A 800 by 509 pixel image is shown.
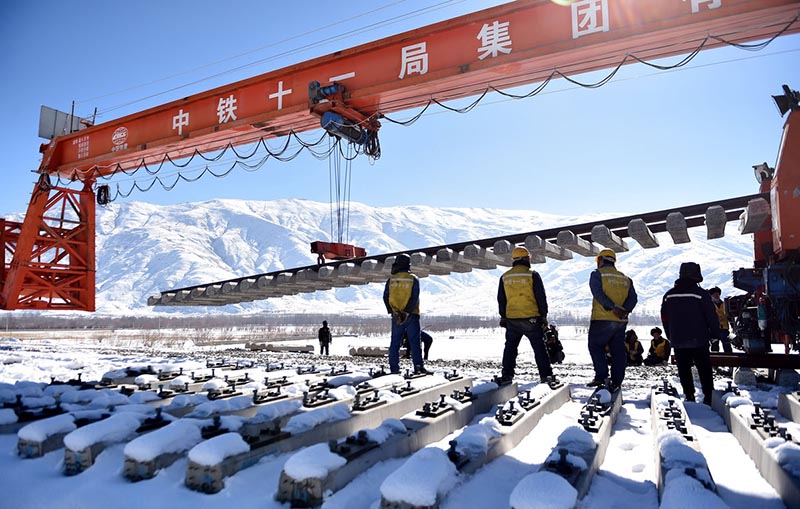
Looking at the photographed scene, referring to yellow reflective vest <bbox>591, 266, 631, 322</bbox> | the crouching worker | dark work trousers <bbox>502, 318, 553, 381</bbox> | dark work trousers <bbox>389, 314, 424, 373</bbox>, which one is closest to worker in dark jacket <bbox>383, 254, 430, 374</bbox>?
dark work trousers <bbox>389, 314, 424, 373</bbox>

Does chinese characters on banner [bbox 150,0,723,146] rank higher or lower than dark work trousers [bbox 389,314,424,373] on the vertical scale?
higher

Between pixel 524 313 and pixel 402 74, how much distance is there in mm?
3944

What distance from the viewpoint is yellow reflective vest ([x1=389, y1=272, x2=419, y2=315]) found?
7059 mm

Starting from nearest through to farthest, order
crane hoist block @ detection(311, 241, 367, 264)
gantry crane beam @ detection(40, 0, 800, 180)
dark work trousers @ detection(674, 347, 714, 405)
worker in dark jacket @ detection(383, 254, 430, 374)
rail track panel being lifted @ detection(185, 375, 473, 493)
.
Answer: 1. rail track panel being lifted @ detection(185, 375, 473, 493)
2. dark work trousers @ detection(674, 347, 714, 405)
3. gantry crane beam @ detection(40, 0, 800, 180)
4. worker in dark jacket @ detection(383, 254, 430, 374)
5. crane hoist block @ detection(311, 241, 367, 264)

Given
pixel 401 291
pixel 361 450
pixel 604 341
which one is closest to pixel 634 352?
pixel 604 341

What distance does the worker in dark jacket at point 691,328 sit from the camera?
16.9 feet

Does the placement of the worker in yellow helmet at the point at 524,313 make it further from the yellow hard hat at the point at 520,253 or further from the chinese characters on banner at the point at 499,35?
the chinese characters on banner at the point at 499,35

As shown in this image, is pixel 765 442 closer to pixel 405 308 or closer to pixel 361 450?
pixel 361 450

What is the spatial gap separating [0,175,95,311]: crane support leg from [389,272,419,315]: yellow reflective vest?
31.4 feet

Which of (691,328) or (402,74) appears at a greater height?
(402,74)

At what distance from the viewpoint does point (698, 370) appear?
518 centimetres

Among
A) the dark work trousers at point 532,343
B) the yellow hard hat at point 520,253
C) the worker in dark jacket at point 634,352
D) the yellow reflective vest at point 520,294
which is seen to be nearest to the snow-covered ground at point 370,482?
the dark work trousers at point 532,343

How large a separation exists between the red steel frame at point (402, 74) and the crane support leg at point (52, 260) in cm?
4

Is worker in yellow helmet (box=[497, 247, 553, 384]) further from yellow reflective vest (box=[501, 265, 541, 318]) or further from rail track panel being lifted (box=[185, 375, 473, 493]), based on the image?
rail track panel being lifted (box=[185, 375, 473, 493])
